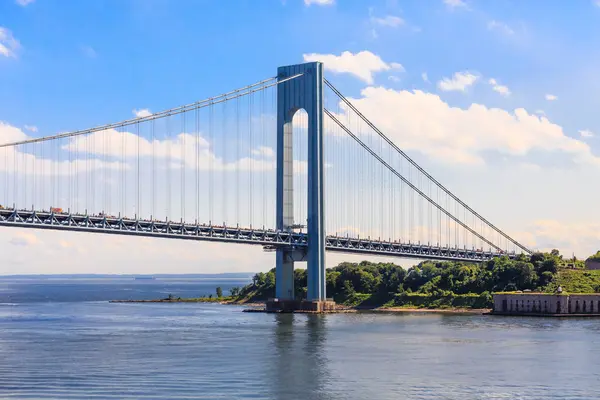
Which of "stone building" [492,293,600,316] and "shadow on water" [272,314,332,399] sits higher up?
"stone building" [492,293,600,316]

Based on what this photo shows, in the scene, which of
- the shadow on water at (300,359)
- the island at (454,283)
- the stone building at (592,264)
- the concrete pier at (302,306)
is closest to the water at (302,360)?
the shadow on water at (300,359)

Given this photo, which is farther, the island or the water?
the island

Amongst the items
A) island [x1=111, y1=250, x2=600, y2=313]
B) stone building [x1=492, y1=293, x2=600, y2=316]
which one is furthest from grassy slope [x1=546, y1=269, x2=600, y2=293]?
stone building [x1=492, y1=293, x2=600, y2=316]

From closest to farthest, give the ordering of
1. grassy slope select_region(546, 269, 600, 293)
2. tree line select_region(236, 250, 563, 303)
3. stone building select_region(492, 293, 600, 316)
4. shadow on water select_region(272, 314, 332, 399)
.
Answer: shadow on water select_region(272, 314, 332, 399)
stone building select_region(492, 293, 600, 316)
grassy slope select_region(546, 269, 600, 293)
tree line select_region(236, 250, 563, 303)

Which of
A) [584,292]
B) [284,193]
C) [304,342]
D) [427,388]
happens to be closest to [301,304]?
[284,193]

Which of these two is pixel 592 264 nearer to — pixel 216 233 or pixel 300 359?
pixel 216 233

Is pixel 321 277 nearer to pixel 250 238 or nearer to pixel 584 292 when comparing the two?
pixel 250 238

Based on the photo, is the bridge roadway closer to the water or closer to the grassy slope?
the water
